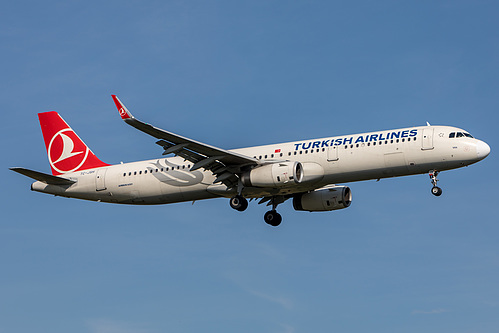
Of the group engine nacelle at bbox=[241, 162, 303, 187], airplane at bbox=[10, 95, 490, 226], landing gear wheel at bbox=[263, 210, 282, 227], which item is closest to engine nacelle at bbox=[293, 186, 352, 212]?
airplane at bbox=[10, 95, 490, 226]

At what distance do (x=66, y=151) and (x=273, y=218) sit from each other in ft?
51.4

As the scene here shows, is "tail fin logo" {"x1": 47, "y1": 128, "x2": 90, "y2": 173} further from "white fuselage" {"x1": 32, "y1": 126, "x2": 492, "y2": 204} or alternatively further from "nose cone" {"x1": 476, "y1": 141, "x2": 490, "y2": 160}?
"nose cone" {"x1": 476, "y1": 141, "x2": 490, "y2": 160}

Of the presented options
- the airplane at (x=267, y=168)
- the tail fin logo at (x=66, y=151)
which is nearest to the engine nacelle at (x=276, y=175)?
the airplane at (x=267, y=168)

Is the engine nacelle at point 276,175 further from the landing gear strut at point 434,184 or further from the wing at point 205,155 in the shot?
the landing gear strut at point 434,184

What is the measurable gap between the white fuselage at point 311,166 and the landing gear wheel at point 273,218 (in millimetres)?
3707

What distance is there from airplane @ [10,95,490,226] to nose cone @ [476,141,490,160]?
57mm

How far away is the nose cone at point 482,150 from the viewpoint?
46.0 meters

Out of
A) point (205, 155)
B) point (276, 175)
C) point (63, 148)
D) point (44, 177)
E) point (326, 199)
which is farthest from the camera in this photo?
point (63, 148)

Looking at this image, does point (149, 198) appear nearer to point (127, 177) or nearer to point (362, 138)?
point (127, 177)

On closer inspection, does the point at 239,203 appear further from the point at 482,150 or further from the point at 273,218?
the point at 482,150

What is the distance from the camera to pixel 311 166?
48.1m

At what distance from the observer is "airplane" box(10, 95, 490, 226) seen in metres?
46.5

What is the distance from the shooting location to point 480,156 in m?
46.0

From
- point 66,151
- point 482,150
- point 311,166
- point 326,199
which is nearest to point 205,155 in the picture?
point 311,166
